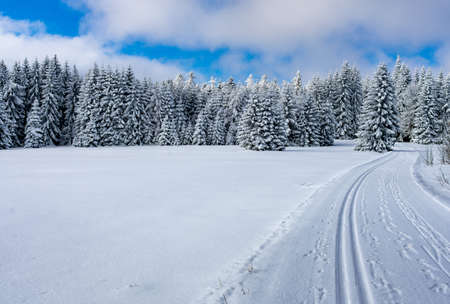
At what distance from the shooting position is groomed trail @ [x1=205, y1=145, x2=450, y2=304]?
3.22m

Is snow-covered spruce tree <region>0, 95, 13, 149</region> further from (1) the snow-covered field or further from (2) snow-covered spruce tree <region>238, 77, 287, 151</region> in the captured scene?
(1) the snow-covered field

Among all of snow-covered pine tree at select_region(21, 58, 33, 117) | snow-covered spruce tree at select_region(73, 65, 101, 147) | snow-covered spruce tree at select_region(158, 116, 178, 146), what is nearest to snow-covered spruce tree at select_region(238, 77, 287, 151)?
snow-covered spruce tree at select_region(158, 116, 178, 146)

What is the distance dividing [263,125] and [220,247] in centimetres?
3103

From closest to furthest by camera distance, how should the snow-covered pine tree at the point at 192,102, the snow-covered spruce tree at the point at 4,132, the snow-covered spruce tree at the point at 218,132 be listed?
the snow-covered spruce tree at the point at 4,132 → the snow-covered spruce tree at the point at 218,132 → the snow-covered pine tree at the point at 192,102

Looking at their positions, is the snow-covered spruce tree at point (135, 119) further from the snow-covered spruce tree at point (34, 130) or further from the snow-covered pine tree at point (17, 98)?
the snow-covered pine tree at point (17, 98)

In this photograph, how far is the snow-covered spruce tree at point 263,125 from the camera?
3431cm

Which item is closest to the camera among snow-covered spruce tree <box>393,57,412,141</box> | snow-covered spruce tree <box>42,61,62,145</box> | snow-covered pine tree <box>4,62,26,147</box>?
Answer: snow-covered pine tree <box>4,62,26,147</box>

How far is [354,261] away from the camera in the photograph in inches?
160

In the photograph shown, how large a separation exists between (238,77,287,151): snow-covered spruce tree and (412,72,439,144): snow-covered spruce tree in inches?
1137

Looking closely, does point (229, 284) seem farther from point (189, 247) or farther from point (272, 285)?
point (189, 247)

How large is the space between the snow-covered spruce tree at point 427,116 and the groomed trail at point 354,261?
159 ft

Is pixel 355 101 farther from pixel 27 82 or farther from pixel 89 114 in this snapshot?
pixel 27 82

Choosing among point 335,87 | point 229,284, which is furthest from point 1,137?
point 335,87

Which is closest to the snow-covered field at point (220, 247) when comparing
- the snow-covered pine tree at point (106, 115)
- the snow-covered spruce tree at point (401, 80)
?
the snow-covered pine tree at point (106, 115)
